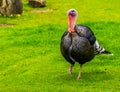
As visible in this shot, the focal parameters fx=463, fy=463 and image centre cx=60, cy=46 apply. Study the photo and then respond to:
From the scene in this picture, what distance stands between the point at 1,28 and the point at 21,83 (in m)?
7.75

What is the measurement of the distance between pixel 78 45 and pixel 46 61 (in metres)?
2.42

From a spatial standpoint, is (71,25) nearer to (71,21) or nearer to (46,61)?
(71,21)

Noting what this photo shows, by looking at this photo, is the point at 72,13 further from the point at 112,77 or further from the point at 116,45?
the point at 116,45

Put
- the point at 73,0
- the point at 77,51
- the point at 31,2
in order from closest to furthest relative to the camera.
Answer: the point at 77,51
the point at 31,2
the point at 73,0

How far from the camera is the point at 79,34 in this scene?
36.9ft

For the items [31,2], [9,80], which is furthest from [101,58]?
[31,2]

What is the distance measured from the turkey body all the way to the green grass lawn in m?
0.60

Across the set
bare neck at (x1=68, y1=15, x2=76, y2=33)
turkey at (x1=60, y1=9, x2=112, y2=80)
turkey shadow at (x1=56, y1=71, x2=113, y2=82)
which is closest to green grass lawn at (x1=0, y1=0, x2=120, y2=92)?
turkey shadow at (x1=56, y1=71, x2=113, y2=82)

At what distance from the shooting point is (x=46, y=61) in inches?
520

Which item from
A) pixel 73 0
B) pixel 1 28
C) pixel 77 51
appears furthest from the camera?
pixel 73 0

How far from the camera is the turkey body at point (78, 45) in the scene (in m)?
11.0

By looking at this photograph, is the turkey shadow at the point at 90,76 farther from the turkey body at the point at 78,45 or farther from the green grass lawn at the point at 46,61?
the turkey body at the point at 78,45

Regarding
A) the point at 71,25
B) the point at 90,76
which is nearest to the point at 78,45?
the point at 71,25

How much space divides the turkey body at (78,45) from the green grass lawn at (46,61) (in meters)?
0.60
